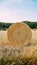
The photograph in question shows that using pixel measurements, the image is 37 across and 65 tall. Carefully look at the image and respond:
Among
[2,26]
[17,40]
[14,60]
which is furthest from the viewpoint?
[2,26]

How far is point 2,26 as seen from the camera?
1446cm

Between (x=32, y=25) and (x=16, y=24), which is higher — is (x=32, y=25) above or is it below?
below

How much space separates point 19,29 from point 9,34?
10.8 inches

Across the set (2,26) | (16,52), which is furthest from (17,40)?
(2,26)

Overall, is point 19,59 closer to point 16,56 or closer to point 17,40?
point 16,56

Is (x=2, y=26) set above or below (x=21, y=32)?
below

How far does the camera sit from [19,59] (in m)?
4.72

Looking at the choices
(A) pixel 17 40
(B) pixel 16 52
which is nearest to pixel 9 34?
(A) pixel 17 40

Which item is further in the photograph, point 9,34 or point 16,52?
point 9,34

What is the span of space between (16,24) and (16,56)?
8.33ft

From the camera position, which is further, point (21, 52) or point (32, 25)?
point (32, 25)

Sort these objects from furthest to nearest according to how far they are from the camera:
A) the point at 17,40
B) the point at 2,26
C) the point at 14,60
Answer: the point at 2,26
the point at 17,40
the point at 14,60

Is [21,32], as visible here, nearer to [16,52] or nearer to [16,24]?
→ [16,24]

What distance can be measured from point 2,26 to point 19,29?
7244 millimetres
